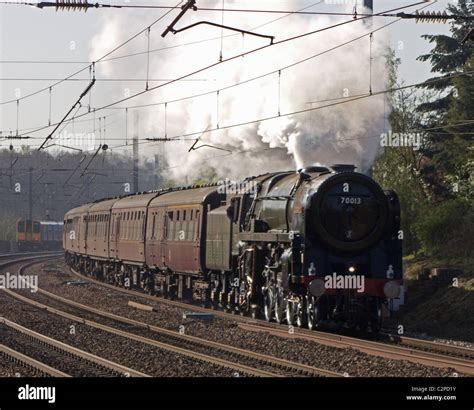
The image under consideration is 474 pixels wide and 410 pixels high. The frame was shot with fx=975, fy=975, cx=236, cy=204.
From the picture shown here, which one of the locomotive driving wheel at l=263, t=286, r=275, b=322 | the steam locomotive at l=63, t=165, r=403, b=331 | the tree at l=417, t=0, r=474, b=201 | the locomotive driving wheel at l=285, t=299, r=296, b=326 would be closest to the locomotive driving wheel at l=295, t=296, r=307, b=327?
the steam locomotive at l=63, t=165, r=403, b=331

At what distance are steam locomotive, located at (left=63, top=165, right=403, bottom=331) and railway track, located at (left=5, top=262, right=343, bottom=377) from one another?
249 cm

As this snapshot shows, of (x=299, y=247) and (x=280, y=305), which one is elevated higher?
(x=299, y=247)

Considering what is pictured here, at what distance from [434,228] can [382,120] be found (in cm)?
431

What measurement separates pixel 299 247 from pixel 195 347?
10.4ft

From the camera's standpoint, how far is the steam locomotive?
62.8 ft

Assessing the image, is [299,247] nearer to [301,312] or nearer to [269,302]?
[301,312]

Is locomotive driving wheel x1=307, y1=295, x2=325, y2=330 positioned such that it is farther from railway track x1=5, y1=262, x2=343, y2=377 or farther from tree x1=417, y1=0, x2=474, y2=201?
tree x1=417, y1=0, x2=474, y2=201

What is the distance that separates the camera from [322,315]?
63.7 feet

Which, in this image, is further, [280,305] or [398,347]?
[280,305]

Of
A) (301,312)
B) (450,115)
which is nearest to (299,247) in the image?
(301,312)

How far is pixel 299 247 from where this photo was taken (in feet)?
62.8

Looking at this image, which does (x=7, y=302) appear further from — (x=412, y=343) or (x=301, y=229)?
(x=412, y=343)

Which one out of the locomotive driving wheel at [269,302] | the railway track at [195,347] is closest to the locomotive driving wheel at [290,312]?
the locomotive driving wheel at [269,302]
